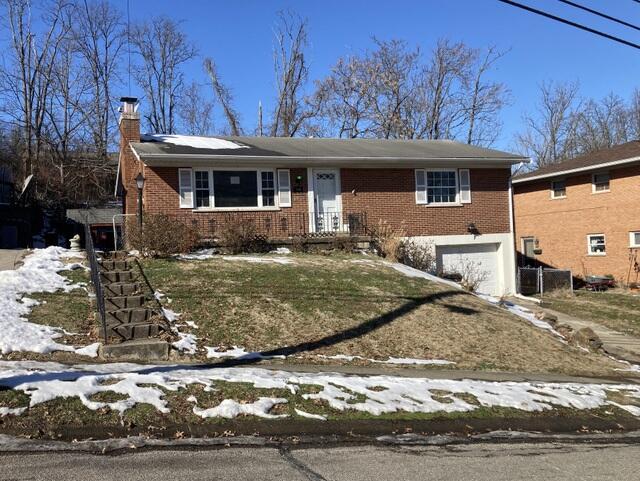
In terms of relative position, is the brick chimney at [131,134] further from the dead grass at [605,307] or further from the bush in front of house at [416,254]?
the dead grass at [605,307]

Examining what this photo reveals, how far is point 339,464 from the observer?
17.0 feet

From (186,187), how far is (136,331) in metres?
10.2

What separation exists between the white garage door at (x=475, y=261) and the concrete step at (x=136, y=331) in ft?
45.2

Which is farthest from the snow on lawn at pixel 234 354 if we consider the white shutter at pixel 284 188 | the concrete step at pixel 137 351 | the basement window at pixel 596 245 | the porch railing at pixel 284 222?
the basement window at pixel 596 245

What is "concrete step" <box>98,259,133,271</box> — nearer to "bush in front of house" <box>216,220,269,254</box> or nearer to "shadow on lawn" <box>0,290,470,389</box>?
"bush in front of house" <box>216,220,269,254</box>

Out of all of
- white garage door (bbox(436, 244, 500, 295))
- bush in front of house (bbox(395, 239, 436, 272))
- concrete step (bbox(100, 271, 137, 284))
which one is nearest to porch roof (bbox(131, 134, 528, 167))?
bush in front of house (bbox(395, 239, 436, 272))

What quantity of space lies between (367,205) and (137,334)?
41.9ft

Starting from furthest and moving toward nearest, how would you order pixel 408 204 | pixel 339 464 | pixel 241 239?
pixel 408 204, pixel 241 239, pixel 339 464

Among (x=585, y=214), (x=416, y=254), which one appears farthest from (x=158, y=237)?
(x=585, y=214)

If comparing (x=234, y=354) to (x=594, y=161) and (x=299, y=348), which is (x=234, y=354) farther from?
(x=594, y=161)

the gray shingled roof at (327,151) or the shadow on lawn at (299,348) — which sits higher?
the gray shingled roof at (327,151)

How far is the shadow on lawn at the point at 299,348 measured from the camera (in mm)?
6730

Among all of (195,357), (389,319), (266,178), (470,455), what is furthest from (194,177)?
(470,455)

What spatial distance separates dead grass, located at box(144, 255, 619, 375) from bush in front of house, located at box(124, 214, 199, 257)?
94 centimetres
